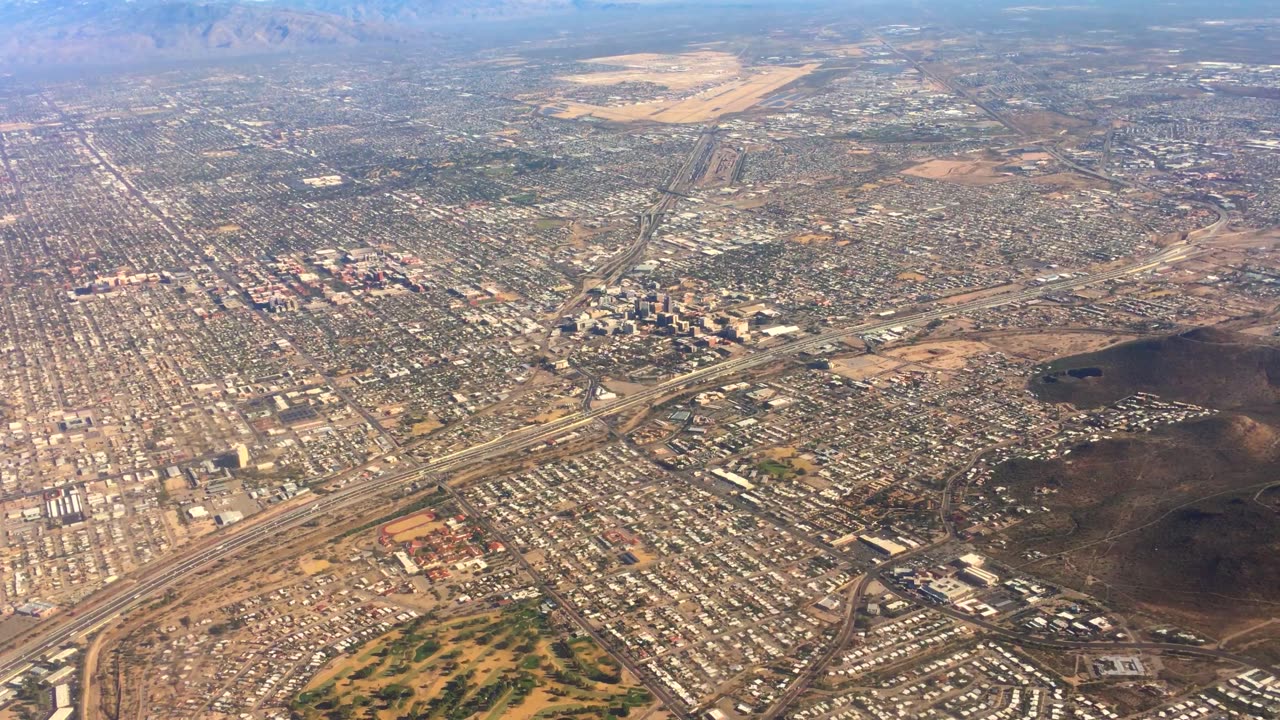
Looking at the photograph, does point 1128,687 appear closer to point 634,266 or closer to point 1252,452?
point 1252,452

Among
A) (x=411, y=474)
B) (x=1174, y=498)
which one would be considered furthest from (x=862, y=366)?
(x=411, y=474)

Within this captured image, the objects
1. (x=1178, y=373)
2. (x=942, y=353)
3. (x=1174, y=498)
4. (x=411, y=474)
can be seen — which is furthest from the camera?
(x=942, y=353)

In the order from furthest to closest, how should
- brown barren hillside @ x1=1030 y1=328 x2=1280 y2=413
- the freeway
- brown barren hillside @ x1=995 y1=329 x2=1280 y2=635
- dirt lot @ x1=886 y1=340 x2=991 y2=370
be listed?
dirt lot @ x1=886 y1=340 x2=991 y2=370 < brown barren hillside @ x1=1030 y1=328 x2=1280 y2=413 < the freeway < brown barren hillside @ x1=995 y1=329 x2=1280 y2=635

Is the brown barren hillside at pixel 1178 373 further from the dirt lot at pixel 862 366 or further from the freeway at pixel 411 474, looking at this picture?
the freeway at pixel 411 474

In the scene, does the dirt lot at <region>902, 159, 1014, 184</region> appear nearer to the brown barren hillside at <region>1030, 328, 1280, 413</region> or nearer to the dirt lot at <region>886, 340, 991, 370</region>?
the dirt lot at <region>886, 340, 991, 370</region>

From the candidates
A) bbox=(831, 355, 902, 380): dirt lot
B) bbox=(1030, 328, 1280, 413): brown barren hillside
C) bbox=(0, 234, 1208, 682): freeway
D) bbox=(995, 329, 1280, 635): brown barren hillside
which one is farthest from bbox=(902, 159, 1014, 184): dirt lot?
bbox=(995, 329, 1280, 635): brown barren hillside

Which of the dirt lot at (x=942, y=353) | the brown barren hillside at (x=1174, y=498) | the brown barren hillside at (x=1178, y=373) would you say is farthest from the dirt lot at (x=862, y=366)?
the brown barren hillside at (x=1174, y=498)

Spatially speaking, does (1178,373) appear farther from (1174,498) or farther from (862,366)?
(862,366)

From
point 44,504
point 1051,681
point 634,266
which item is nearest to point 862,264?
point 634,266
